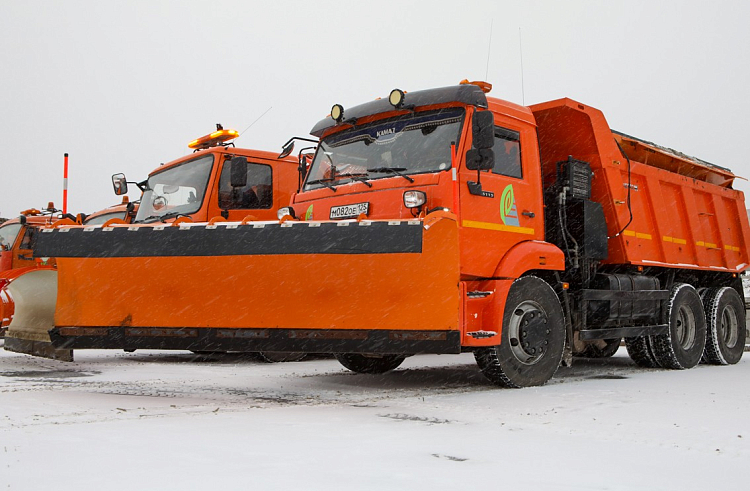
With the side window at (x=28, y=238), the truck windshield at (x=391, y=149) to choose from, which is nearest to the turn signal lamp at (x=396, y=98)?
the truck windshield at (x=391, y=149)

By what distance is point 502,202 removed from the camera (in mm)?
6570

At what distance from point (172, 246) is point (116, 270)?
569 mm

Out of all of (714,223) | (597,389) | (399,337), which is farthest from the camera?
(714,223)

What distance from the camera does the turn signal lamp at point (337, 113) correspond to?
23.3ft

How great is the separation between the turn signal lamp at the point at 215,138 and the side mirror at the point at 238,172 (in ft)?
3.75

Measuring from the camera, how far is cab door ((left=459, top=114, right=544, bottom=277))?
6.21 m

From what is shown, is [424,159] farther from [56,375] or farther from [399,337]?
[56,375]

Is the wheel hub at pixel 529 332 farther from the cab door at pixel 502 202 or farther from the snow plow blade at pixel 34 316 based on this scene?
the snow plow blade at pixel 34 316

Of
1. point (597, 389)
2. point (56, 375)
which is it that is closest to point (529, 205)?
point (597, 389)

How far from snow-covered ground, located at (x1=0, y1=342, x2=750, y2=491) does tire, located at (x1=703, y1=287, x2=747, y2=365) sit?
216 centimetres

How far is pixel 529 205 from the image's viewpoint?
6.94 m

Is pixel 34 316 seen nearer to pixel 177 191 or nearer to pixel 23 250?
pixel 177 191

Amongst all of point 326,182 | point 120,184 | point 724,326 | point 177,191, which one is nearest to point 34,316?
point 177,191

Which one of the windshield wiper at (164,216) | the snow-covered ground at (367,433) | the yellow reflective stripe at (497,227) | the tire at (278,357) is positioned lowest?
the snow-covered ground at (367,433)
